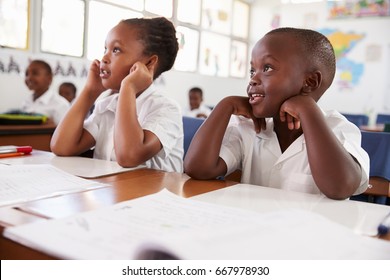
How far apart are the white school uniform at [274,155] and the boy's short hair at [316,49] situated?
116 millimetres

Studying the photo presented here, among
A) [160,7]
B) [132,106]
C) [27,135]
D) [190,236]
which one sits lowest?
[27,135]

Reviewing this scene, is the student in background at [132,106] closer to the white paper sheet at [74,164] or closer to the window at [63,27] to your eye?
the white paper sheet at [74,164]

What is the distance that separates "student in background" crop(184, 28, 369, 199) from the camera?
0.89m

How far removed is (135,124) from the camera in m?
1.14

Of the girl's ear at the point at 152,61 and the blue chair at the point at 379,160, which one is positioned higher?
the girl's ear at the point at 152,61

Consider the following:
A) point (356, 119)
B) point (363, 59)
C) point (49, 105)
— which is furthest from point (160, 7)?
point (363, 59)

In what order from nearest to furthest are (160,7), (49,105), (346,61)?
(49,105)
(160,7)
(346,61)

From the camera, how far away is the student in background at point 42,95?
3.22 metres

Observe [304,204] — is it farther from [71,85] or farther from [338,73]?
[338,73]

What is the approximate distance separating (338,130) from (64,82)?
3.06 meters

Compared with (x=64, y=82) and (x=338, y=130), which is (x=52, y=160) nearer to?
(x=338, y=130)

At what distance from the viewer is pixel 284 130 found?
110cm

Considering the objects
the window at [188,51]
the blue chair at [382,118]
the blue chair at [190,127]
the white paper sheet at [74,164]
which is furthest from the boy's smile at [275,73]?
the blue chair at [382,118]

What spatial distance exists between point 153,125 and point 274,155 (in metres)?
0.37
